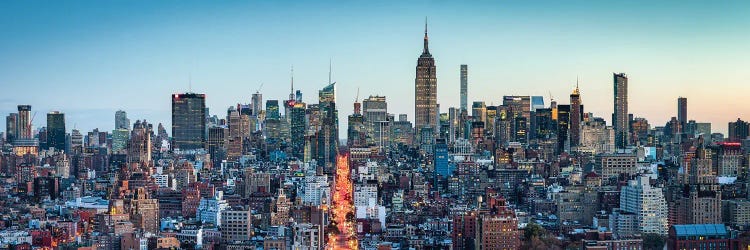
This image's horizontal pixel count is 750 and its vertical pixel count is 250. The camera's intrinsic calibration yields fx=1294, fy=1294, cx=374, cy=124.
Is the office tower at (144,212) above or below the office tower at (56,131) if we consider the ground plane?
below

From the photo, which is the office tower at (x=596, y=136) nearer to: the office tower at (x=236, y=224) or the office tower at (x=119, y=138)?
the office tower at (x=119, y=138)

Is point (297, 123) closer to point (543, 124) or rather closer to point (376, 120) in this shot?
point (376, 120)

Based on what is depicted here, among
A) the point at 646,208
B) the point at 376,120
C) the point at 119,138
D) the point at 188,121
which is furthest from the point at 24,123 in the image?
the point at 646,208

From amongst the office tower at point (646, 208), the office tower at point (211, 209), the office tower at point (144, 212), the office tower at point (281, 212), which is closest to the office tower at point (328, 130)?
the office tower at point (211, 209)

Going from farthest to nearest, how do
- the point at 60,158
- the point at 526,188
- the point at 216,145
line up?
the point at 216,145 → the point at 60,158 → the point at 526,188

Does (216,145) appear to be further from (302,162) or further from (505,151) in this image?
(505,151)

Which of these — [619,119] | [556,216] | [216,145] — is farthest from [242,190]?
[619,119]
